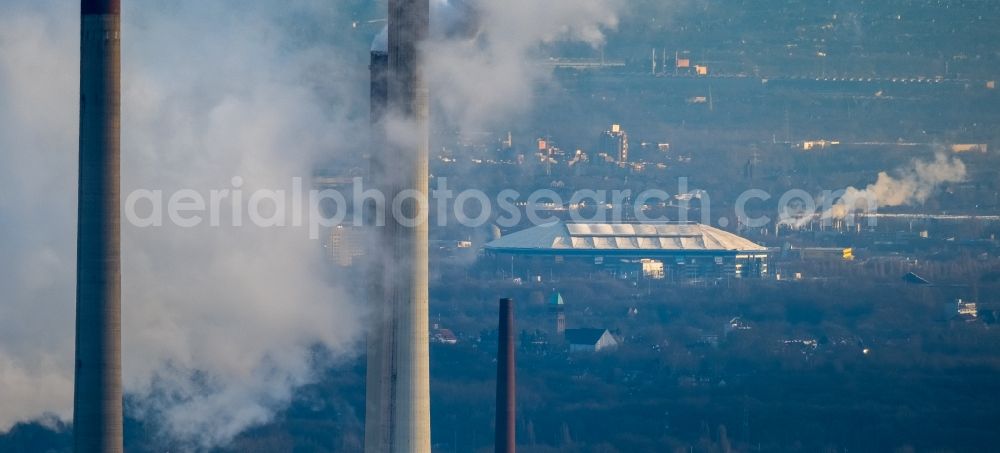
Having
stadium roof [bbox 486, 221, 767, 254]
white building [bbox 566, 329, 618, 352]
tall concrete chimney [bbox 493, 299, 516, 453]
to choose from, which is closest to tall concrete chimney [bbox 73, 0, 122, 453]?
tall concrete chimney [bbox 493, 299, 516, 453]

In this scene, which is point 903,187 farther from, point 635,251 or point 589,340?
point 589,340

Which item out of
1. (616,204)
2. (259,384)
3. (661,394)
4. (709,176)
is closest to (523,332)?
(661,394)

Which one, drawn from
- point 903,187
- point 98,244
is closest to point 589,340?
point 98,244

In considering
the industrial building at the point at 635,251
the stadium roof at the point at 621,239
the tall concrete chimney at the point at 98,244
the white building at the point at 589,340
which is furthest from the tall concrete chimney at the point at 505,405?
the stadium roof at the point at 621,239

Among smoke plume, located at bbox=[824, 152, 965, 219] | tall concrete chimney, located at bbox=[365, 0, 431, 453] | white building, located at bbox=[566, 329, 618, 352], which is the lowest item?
white building, located at bbox=[566, 329, 618, 352]

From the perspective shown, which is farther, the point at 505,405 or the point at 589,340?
the point at 589,340

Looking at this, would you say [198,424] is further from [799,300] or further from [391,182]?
[799,300]

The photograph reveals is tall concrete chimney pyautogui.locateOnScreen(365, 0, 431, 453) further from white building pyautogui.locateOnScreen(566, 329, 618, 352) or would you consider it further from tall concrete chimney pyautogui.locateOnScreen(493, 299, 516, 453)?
white building pyautogui.locateOnScreen(566, 329, 618, 352)
